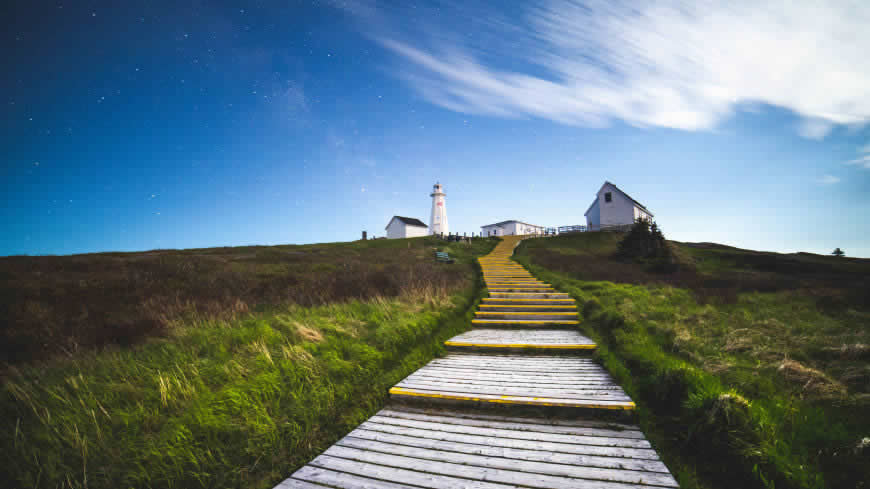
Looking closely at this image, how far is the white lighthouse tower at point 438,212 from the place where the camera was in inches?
2045

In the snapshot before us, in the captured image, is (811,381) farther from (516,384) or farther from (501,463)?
(501,463)

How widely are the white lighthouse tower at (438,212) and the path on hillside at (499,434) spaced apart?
46.6 meters

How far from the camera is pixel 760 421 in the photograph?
9.29 feet

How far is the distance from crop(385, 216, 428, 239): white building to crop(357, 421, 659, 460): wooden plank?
51.3 m

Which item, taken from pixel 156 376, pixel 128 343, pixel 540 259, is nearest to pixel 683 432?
pixel 156 376

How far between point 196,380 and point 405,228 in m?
51.9

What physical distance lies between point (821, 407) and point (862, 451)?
1030 millimetres

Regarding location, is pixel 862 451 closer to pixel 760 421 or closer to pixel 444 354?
pixel 760 421

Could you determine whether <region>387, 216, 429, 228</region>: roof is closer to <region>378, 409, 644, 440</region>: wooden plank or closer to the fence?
the fence

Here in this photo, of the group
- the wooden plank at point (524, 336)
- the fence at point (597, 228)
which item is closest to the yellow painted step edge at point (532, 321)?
the wooden plank at point (524, 336)

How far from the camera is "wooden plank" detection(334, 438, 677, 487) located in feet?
8.03

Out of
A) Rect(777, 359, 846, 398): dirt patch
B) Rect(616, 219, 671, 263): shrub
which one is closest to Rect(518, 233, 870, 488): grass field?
Rect(777, 359, 846, 398): dirt patch

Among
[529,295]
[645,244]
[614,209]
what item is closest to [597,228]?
[614,209]

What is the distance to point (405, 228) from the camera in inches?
2191
